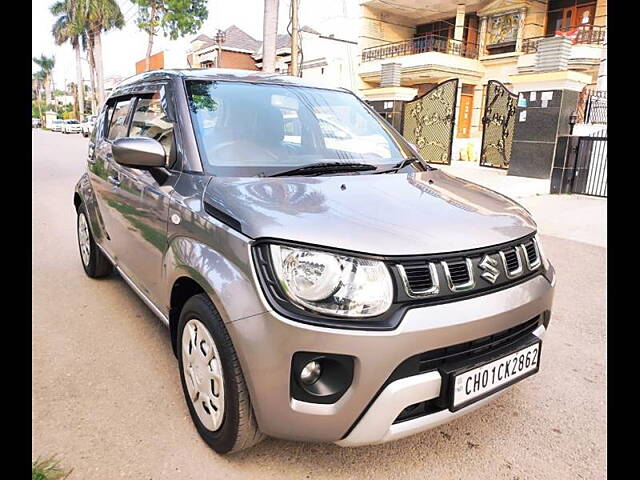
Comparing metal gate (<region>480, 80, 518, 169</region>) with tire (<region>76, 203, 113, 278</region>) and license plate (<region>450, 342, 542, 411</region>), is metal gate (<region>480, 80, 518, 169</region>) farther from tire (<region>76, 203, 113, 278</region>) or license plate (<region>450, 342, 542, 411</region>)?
license plate (<region>450, 342, 542, 411</region>)

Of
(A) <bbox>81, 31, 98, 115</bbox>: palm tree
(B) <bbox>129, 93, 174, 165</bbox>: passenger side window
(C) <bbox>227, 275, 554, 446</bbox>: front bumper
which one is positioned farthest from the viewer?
(A) <bbox>81, 31, 98, 115</bbox>: palm tree

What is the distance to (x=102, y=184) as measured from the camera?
370 centimetres

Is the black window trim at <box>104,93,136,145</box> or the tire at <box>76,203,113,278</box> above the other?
the black window trim at <box>104,93,136,145</box>

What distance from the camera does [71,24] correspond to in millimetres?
→ 41969

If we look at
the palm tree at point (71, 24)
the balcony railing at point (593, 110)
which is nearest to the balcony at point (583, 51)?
the balcony railing at point (593, 110)

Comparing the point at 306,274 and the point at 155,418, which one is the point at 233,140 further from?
the point at 155,418

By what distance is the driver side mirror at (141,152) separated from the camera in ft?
7.99

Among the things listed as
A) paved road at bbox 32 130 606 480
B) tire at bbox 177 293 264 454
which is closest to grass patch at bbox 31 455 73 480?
paved road at bbox 32 130 606 480

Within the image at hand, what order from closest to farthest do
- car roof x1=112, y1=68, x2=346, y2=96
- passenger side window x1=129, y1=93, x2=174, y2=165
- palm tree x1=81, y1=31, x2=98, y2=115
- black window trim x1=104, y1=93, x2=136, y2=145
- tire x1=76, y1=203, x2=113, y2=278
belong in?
1. passenger side window x1=129, y1=93, x2=174, y2=165
2. car roof x1=112, y1=68, x2=346, y2=96
3. black window trim x1=104, y1=93, x2=136, y2=145
4. tire x1=76, y1=203, x2=113, y2=278
5. palm tree x1=81, y1=31, x2=98, y2=115

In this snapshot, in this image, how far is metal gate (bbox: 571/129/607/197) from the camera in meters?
9.38

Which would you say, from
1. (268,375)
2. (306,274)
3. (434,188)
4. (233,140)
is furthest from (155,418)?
(434,188)

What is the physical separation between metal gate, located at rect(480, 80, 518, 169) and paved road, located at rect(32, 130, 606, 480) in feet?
28.9

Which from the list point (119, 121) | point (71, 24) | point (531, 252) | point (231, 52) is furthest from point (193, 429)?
point (71, 24)
